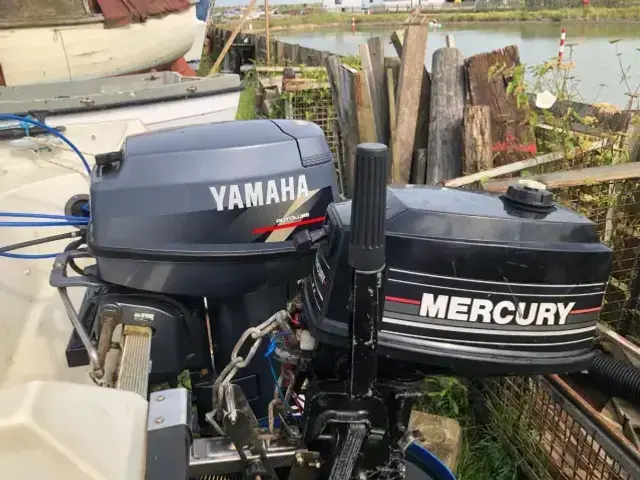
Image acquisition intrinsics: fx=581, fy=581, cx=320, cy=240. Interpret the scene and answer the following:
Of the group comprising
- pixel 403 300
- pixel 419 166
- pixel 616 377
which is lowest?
pixel 616 377

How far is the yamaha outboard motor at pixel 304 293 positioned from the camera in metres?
1.27

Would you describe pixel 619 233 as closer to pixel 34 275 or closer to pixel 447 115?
pixel 447 115

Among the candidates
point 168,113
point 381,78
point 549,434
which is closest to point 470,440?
point 549,434

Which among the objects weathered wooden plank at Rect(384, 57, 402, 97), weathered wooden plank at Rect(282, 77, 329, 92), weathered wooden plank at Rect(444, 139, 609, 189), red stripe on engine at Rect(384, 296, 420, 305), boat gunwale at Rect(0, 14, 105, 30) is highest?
boat gunwale at Rect(0, 14, 105, 30)

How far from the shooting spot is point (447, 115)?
3.02 metres

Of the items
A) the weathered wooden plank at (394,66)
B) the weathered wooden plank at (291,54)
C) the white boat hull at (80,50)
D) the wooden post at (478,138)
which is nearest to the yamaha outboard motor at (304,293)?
the wooden post at (478,138)

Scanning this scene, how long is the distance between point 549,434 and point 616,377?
0.32m

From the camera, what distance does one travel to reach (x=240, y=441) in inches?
53.7

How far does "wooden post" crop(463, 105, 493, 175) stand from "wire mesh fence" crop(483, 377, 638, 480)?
1031 millimetres

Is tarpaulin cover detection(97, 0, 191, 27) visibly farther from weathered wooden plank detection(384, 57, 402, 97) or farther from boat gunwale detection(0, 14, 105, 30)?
weathered wooden plank detection(384, 57, 402, 97)

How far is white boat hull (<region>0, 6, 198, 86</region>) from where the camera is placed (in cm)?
543

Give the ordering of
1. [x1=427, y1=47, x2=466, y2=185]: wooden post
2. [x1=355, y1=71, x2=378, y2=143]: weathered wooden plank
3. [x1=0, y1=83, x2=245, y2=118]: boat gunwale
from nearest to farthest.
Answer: [x1=427, y1=47, x2=466, y2=185]: wooden post
[x1=355, y1=71, x2=378, y2=143]: weathered wooden plank
[x1=0, y1=83, x2=245, y2=118]: boat gunwale

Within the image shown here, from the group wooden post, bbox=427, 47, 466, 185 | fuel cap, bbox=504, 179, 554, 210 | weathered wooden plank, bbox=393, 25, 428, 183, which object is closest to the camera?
fuel cap, bbox=504, 179, 554, 210

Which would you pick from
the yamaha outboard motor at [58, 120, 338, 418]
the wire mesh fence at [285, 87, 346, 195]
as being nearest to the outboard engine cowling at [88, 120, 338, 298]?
the yamaha outboard motor at [58, 120, 338, 418]
